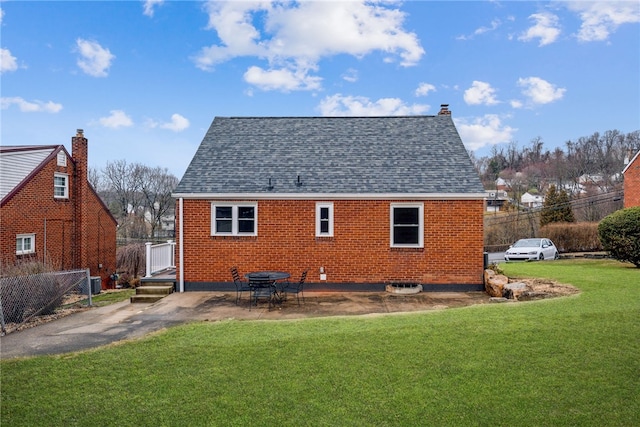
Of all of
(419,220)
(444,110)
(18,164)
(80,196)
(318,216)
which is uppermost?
(444,110)

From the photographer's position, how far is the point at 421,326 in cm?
723

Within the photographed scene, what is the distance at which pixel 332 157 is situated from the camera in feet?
47.3

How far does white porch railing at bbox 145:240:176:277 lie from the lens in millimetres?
14094

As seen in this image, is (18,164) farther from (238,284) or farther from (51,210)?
(238,284)

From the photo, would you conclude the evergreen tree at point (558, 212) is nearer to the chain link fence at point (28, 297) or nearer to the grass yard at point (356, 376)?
the grass yard at point (356, 376)

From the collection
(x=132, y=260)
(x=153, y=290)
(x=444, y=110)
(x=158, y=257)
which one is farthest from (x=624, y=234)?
(x=132, y=260)

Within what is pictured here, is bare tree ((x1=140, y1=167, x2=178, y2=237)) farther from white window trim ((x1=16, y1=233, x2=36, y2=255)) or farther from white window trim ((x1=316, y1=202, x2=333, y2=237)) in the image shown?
white window trim ((x1=316, y1=202, x2=333, y2=237))

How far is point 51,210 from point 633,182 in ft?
124

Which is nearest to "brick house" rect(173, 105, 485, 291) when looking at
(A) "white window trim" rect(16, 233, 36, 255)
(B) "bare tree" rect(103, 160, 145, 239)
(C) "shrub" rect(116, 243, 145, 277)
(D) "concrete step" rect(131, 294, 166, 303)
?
(D) "concrete step" rect(131, 294, 166, 303)

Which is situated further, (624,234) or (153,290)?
(624,234)

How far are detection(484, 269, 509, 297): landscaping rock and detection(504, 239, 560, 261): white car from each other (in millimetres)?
11401

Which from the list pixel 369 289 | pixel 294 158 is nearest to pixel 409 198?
pixel 369 289

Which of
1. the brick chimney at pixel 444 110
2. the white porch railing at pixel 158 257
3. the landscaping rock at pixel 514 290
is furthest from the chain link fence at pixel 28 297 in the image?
the brick chimney at pixel 444 110

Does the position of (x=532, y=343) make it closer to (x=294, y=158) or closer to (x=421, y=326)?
(x=421, y=326)
